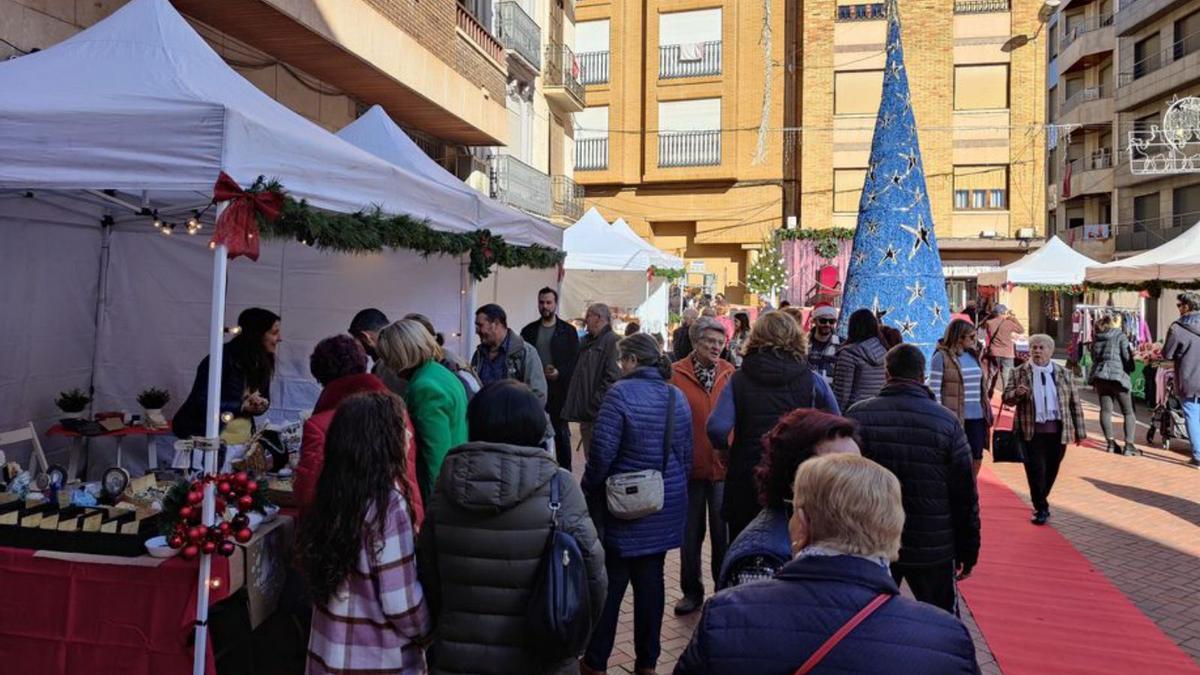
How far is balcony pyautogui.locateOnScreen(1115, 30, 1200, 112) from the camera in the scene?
2920cm

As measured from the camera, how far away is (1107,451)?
10.6 m

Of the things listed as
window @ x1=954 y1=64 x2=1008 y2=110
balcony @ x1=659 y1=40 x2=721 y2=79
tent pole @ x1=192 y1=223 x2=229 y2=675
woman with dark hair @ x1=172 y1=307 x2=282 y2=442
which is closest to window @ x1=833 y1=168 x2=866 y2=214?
window @ x1=954 y1=64 x2=1008 y2=110

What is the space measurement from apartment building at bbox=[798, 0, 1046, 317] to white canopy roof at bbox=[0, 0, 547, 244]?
2543cm

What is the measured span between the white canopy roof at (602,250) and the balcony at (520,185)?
1530 millimetres

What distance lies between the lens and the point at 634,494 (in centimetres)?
365

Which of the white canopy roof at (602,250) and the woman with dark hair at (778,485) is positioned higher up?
the white canopy roof at (602,250)

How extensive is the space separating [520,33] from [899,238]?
10.7 meters

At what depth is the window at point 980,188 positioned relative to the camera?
1075 inches

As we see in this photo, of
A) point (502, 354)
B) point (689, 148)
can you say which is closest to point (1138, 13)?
point (689, 148)

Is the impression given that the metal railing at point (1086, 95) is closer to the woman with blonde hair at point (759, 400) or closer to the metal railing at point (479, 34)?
the metal railing at point (479, 34)

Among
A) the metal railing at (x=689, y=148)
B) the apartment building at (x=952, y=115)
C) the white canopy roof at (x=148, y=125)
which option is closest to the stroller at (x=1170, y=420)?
the white canopy roof at (x=148, y=125)

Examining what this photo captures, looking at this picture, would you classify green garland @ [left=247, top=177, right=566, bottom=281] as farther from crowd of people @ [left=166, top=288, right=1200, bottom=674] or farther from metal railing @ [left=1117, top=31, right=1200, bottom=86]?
metal railing @ [left=1117, top=31, right=1200, bottom=86]

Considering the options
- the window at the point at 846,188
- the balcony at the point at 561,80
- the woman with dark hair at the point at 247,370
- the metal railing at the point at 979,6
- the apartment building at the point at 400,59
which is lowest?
the woman with dark hair at the point at 247,370

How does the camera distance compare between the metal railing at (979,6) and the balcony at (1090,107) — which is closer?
the metal railing at (979,6)
